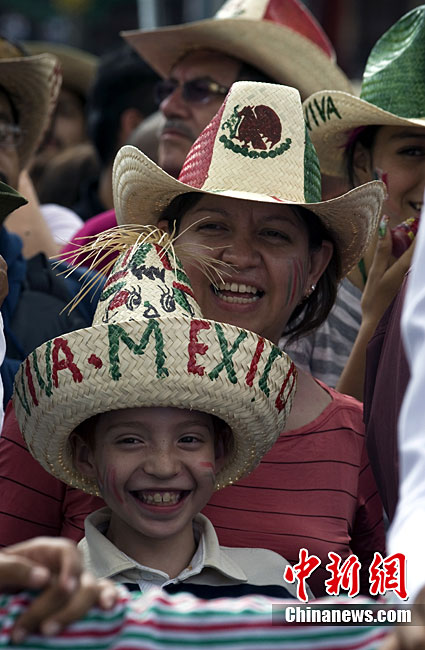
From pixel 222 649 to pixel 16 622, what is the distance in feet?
1.05

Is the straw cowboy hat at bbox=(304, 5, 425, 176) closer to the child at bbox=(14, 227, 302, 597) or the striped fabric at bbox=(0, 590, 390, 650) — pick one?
the child at bbox=(14, 227, 302, 597)

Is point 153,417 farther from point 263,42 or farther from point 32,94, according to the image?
point 263,42

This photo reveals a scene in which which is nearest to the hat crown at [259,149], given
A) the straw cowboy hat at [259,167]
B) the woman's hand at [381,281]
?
the straw cowboy hat at [259,167]

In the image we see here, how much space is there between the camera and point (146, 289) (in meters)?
3.06

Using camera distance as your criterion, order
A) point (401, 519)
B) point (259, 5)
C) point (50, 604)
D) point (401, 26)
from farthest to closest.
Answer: point (259, 5), point (401, 26), point (401, 519), point (50, 604)

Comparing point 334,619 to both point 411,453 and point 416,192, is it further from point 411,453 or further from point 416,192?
point 416,192

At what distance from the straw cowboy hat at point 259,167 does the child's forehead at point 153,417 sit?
750 millimetres

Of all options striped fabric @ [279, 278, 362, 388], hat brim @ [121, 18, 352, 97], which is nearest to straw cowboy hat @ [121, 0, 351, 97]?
hat brim @ [121, 18, 352, 97]

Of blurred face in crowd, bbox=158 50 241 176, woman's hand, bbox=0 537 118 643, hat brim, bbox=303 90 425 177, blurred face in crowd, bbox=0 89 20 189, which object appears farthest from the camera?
blurred face in crowd, bbox=158 50 241 176

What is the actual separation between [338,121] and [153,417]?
63.5 inches

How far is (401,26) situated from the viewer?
4.41 meters

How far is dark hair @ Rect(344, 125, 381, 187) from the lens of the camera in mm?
4316

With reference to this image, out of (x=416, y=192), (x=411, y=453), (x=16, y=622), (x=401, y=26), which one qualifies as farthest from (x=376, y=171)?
(x=16, y=622)

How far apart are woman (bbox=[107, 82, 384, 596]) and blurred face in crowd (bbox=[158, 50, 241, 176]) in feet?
3.54
